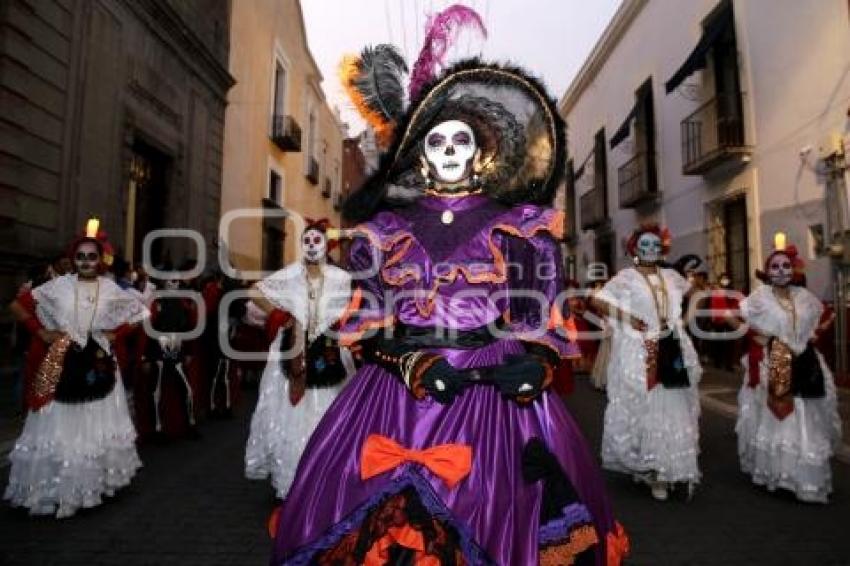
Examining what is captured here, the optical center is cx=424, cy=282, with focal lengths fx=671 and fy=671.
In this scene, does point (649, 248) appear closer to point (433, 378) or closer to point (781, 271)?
point (781, 271)

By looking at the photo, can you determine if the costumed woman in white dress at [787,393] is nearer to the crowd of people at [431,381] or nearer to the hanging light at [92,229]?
the crowd of people at [431,381]

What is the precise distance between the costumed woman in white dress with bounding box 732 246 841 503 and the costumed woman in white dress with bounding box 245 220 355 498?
3.52 metres

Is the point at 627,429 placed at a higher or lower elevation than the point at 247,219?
lower

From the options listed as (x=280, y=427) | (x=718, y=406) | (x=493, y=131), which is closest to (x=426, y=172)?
(x=493, y=131)

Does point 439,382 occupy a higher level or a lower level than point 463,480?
higher

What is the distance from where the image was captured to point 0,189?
8820mm

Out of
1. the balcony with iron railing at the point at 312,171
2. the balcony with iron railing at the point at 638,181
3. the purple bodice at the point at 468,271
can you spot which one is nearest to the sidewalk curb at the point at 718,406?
the purple bodice at the point at 468,271

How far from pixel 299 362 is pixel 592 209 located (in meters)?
21.7

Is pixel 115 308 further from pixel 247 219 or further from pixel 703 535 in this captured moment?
pixel 247 219

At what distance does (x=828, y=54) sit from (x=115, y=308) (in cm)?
1160

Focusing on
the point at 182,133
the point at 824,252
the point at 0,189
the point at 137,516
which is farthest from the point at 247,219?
the point at 137,516

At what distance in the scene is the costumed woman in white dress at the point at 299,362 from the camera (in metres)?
5.22

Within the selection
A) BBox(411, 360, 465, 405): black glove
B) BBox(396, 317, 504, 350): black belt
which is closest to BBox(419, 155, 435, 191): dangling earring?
BBox(396, 317, 504, 350): black belt

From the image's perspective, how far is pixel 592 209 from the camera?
2545 centimetres
